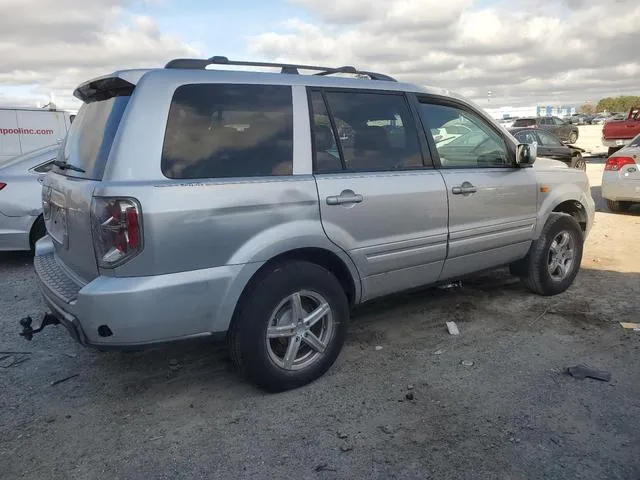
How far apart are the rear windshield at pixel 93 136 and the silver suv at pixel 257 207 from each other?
15mm

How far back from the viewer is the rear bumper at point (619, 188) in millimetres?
9047

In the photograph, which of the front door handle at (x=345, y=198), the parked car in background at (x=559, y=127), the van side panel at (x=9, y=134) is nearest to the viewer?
the front door handle at (x=345, y=198)

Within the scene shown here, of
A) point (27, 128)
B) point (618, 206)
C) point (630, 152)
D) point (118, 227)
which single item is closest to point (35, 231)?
point (118, 227)

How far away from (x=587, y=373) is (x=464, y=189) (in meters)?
1.52

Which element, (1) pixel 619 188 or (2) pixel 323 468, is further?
(1) pixel 619 188

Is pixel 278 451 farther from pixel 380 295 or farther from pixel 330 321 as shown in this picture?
pixel 380 295

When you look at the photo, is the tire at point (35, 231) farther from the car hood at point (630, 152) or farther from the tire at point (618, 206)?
the tire at point (618, 206)

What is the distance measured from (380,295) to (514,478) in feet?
5.28

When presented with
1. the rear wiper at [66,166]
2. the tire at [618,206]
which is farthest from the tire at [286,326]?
the tire at [618,206]

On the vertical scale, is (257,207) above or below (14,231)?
above

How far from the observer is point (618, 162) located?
30.5ft

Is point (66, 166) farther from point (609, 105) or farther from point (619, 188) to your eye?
point (609, 105)

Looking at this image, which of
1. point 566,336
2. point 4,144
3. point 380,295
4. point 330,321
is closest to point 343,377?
point 330,321

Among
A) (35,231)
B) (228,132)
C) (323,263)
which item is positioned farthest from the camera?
(35,231)
